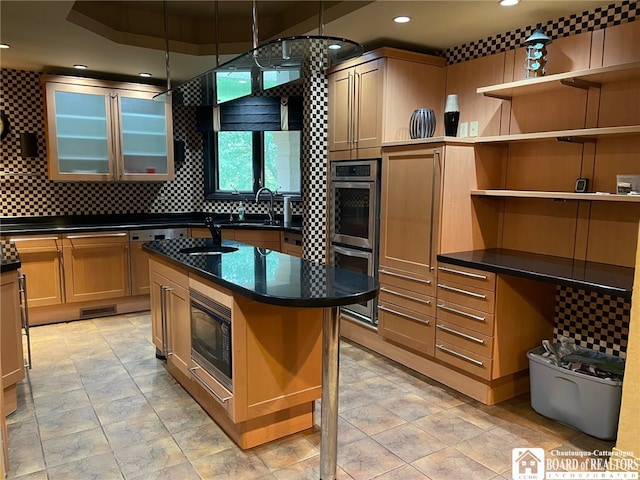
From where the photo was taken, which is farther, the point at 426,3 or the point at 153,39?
the point at 153,39

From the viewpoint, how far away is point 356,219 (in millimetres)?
3805

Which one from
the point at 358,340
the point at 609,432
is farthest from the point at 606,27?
the point at 358,340

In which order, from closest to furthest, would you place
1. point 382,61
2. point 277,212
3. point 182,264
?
1. point 182,264
2. point 382,61
3. point 277,212

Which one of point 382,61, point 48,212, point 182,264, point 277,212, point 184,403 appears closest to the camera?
point 182,264

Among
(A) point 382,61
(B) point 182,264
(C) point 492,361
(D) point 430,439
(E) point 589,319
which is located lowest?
(D) point 430,439

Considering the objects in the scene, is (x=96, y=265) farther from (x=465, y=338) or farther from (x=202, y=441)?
(x=465, y=338)

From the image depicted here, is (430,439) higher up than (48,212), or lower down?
lower down

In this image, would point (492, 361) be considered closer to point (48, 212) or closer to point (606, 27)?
point (606, 27)

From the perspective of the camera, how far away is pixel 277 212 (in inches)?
212

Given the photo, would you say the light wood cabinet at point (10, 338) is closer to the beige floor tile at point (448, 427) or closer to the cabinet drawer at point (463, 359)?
the beige floor tile at point (448, 427)

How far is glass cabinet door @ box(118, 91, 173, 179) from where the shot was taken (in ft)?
15.8

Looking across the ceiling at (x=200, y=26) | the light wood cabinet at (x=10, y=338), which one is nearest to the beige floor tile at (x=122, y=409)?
the light wood cabinet at (x=10, y=338)

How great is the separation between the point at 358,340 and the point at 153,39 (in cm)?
304

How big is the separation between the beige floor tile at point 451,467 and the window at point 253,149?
3.43m
